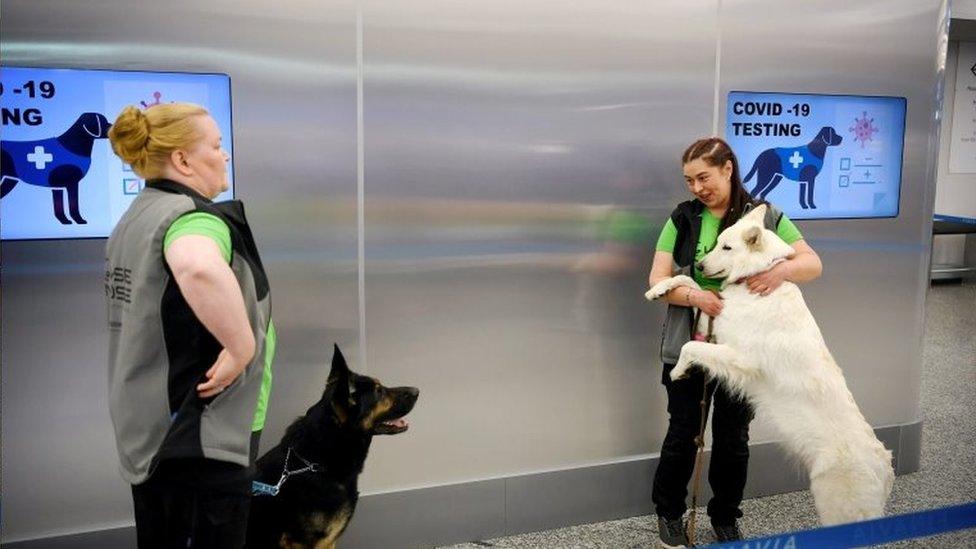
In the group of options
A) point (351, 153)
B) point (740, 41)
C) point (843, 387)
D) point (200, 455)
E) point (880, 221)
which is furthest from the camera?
point (880, 221)

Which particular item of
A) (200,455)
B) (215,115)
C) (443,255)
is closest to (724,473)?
(443,255)

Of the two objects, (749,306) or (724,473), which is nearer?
(749,306)

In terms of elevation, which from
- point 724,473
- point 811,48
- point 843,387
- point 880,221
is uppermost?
point 811,48

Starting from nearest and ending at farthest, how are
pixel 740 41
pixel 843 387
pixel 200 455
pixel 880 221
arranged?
1. pixel 200 455
2. pixel 843 387
3. pixel 740 41
4. pixel 880 221

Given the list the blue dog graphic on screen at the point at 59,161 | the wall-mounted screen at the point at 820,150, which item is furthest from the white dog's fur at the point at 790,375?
the blue dog graphic on screen at the point at 59,161

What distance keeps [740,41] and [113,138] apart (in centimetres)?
274

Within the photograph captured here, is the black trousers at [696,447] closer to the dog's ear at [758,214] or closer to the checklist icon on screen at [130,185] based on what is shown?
the dog's ear at [758,214]

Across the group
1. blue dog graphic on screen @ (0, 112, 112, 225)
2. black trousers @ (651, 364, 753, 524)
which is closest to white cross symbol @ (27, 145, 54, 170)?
blue dog graphic on screen @ (0, 112, 112, 225)

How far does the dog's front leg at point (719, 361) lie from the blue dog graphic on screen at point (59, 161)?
216 centimetres

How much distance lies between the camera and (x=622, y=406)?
365 centimetres

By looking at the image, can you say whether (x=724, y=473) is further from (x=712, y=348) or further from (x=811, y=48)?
(x=811, y=48)

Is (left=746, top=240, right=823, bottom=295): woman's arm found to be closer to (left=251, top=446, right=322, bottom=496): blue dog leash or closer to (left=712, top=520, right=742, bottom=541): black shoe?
(left=712, top=520, right=742, bottom=541): black shoe

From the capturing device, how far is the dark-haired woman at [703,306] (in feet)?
9.55

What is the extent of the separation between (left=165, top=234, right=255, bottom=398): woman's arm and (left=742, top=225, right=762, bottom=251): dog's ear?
1745 mm
